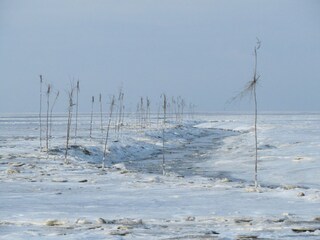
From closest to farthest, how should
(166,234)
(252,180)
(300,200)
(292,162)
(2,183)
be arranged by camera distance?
1. (166,234)
2. (300,200)
3. (2,183)
4. (252,180)
5. (292,162)

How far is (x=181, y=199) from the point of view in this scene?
1334cm

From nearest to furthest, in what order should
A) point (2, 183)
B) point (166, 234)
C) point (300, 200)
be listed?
point (166, 234) → point (300, 200) → point (2, 183)

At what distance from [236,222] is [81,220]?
115 inches

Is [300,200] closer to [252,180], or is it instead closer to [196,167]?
[252,180]

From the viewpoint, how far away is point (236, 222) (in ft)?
32.9

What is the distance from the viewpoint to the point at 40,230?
9211 millimetres

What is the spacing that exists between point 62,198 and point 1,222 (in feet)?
11.9

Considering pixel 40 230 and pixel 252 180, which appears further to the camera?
pixel 252 180

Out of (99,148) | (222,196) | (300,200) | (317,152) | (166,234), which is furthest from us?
(99,148)

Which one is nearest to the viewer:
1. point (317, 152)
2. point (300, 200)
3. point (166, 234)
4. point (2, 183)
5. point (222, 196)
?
point (166, 234)

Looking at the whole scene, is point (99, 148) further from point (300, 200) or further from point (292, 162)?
point (300, 200)

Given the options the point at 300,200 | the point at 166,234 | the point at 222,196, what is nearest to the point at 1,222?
the point at 166,234

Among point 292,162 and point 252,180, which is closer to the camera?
point 252,180

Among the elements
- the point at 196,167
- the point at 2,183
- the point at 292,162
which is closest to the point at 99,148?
the point at 196,167
